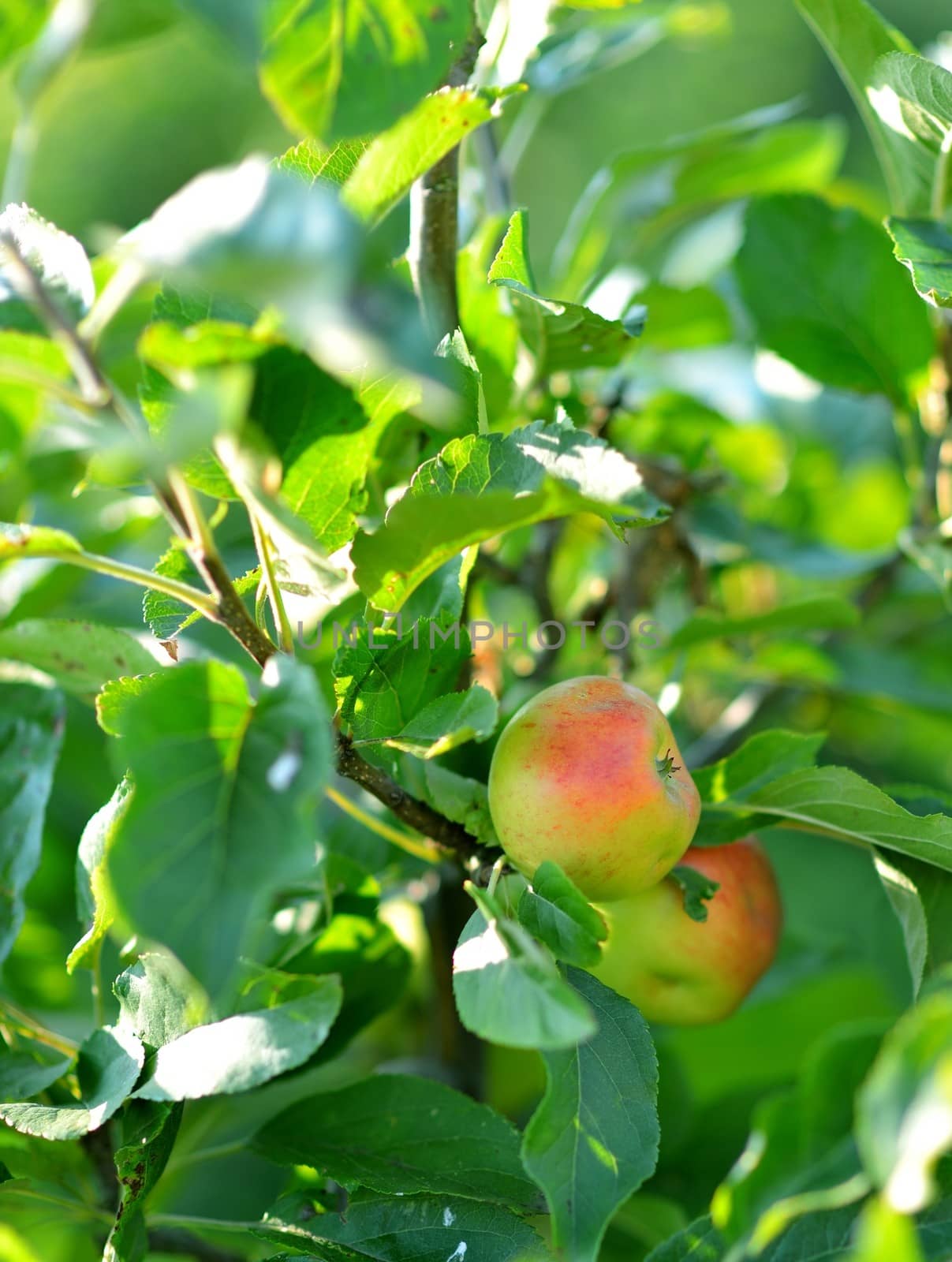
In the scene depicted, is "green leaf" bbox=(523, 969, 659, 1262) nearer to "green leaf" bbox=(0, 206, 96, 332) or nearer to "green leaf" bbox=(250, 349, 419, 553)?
"green leaf" bbox=(250, 349, 419, 553)

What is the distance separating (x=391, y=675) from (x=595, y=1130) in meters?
0.22

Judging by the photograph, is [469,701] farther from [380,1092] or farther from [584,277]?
[584,277]

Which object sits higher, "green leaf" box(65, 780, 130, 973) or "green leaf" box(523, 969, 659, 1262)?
"green leaf" box(65, 780, 130, 973)

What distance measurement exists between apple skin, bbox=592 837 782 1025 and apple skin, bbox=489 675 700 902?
0.08m

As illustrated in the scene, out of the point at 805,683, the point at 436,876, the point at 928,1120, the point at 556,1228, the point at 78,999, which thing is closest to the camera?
the point at 928,1120

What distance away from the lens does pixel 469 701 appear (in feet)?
1.67

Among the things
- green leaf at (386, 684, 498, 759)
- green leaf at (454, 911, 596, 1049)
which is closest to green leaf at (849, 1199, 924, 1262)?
green leaf at (454, 911, 596, 1049)

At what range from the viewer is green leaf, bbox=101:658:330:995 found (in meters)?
0.38

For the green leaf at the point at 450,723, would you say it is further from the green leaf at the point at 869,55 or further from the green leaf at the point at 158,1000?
the green leaf at the point at 869,55

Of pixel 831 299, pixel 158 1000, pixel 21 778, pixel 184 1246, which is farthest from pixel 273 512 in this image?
pixel 831 299

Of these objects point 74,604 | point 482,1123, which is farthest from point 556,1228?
point 74,604

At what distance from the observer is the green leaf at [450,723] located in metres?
0.49

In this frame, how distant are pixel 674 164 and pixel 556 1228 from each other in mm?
921

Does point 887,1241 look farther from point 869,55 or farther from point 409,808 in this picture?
point 869,55
